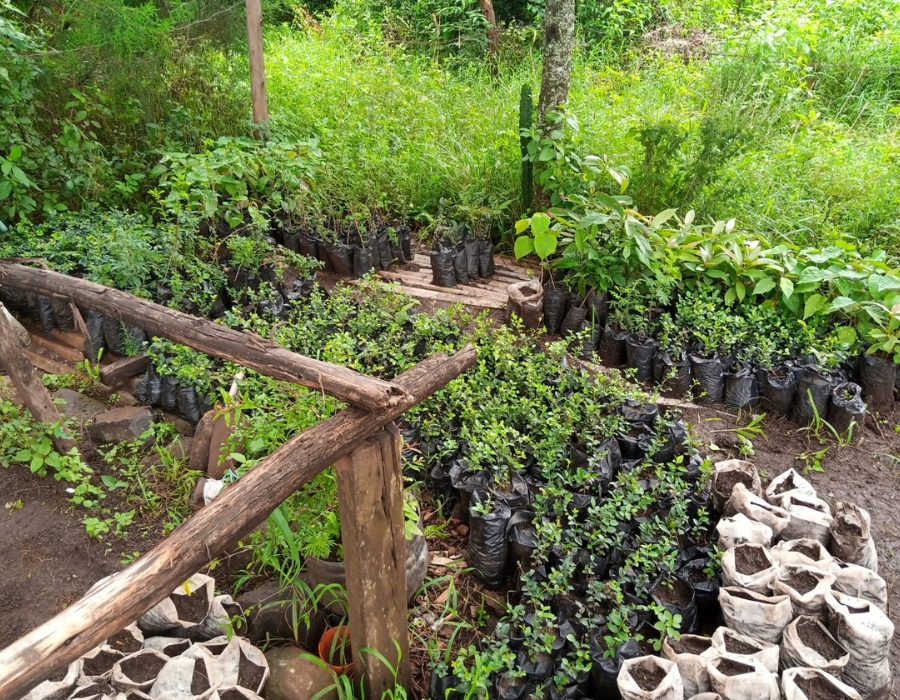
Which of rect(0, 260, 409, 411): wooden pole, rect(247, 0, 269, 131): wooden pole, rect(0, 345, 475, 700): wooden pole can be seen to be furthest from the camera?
rect(247, 0, 269, 131): wooden pole

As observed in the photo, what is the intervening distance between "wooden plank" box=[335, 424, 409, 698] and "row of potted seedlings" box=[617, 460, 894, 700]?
0.76 m

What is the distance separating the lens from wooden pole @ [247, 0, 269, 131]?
5.12 meters

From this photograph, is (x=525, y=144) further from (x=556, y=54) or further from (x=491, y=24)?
(x=491, y=24)

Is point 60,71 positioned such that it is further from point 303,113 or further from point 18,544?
point 18,544

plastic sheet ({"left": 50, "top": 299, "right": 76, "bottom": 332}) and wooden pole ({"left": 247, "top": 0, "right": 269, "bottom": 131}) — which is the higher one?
wooden pole ({"left": 247, "top": 0, "right": 269, "bottom": 131})

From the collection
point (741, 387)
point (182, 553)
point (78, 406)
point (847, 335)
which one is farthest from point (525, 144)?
point (182, 553)

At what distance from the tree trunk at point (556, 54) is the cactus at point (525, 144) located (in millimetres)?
129

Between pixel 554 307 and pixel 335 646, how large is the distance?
263 centimetres

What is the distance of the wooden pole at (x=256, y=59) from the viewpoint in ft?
16.8

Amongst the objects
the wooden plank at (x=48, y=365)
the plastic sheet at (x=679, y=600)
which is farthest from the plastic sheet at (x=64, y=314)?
the plastic sheet at (x=679, y=600)

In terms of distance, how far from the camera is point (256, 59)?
5.35m

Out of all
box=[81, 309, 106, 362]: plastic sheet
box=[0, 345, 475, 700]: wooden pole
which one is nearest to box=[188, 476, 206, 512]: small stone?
box=[81, 309, 106, 362]: plastic sheet

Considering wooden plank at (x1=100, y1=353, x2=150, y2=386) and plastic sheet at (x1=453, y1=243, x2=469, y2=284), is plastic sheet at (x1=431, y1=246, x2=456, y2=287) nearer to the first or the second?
plastic sheet at (x1=453, y1=243, x2=469, y2=284)

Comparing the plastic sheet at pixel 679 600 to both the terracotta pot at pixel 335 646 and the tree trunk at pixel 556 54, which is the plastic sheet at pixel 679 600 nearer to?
the terracotta pot at pixel 335 646
